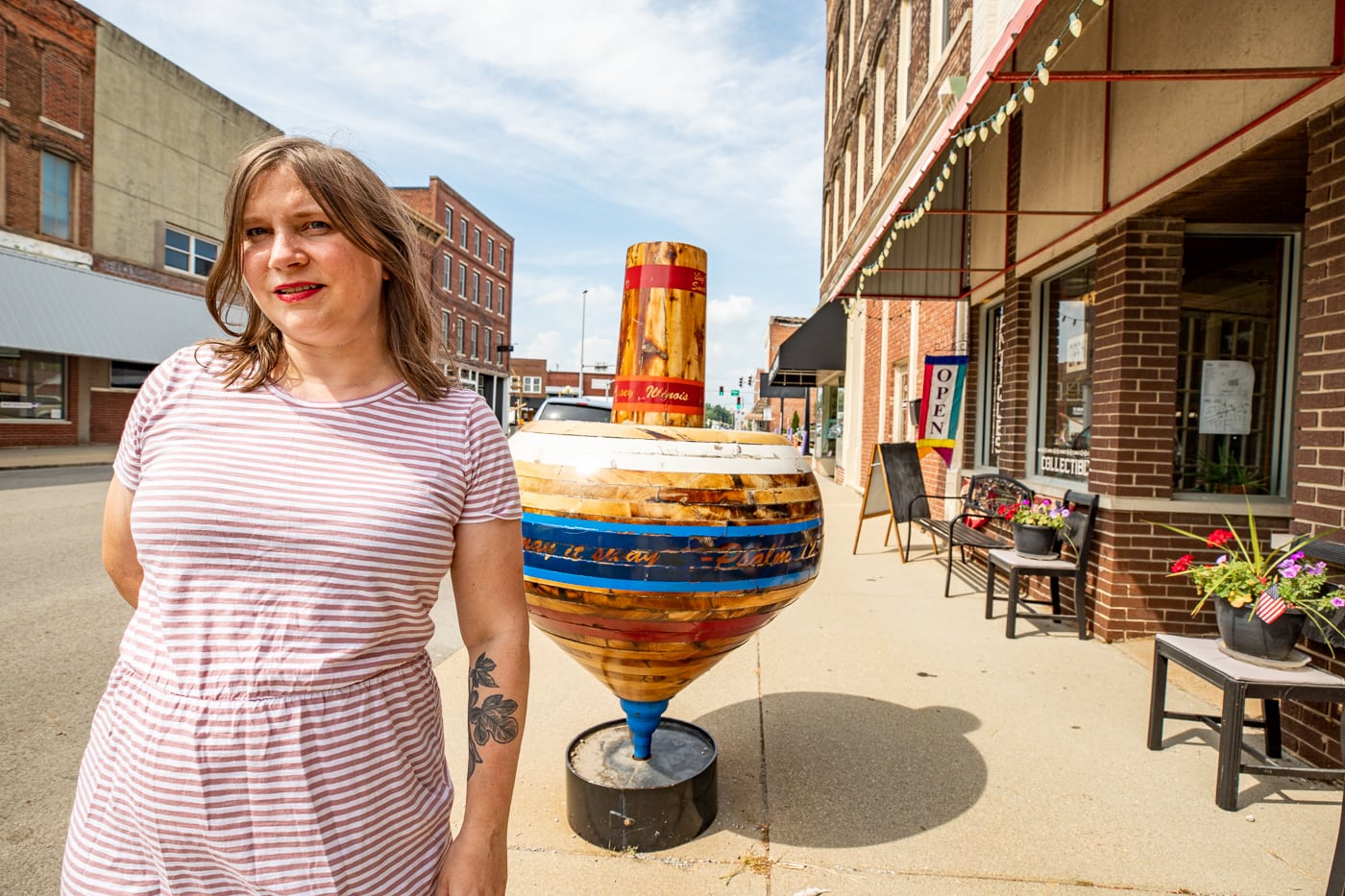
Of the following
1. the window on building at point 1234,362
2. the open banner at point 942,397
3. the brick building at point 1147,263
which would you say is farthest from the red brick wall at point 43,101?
the window on building at point 1234,362

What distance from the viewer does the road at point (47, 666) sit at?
262 centimetres

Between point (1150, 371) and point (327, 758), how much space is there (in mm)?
5364

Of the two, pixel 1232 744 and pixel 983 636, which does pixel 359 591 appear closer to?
pixel 1232 744

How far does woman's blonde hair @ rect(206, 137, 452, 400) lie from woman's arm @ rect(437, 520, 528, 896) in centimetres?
29

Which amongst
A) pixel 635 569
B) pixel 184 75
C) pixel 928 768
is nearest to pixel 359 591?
pixel 635 569

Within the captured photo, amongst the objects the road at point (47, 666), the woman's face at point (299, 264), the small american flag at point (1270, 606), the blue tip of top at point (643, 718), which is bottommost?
the road at point (47, 666)

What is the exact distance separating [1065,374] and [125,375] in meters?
23.8

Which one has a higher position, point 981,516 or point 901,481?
point 901,481

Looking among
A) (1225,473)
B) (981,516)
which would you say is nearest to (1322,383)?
(1225,473)

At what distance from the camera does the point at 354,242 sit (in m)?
1.29

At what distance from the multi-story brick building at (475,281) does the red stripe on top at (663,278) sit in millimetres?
35015

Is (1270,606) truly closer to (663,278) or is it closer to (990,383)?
(663,278)

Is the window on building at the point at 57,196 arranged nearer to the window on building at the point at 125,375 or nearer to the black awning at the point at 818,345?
the window on building at the point at 125,375

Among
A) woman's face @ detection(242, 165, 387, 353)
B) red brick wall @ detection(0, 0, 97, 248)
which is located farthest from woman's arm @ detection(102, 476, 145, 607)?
red brick wall @ detection(0, 0, 97, 248)
